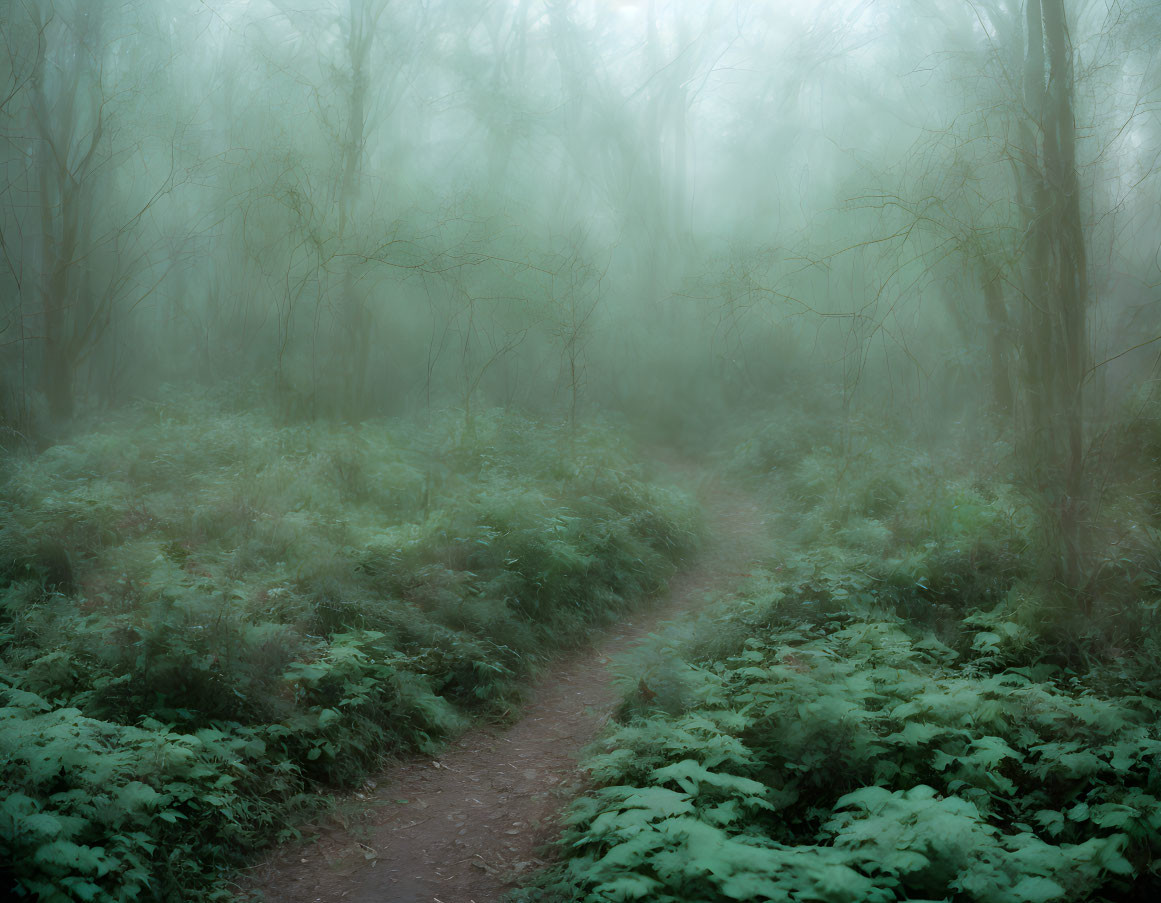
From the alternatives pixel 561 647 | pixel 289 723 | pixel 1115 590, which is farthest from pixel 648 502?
pixel 289 723

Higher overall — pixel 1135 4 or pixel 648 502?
pixel 1135 4

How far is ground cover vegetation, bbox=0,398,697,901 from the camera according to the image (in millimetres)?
3422

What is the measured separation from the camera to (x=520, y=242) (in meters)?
15.3

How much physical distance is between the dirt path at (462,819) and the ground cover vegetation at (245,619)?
218mm

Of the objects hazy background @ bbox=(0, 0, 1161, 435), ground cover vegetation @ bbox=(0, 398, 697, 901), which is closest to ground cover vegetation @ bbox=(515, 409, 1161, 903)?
ground cover vegetation @ bbox=(0, 398, 697, 901)

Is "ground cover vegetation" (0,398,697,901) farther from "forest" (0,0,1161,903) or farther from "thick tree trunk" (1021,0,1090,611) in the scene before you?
"thick tree trunk" (1021,0,1090,611)

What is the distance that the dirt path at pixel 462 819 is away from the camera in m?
3.72

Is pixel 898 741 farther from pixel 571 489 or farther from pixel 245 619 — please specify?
pixel 571 489

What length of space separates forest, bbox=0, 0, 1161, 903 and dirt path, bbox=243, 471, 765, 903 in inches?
1.3

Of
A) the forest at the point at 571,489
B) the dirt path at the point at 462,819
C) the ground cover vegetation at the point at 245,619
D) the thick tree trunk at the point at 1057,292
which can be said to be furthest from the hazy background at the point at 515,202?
the dirt path at the point at 462,819

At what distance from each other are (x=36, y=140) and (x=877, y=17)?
1664 cm

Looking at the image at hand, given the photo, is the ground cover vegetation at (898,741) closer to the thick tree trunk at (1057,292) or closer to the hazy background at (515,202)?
the thick tree trunk at (1057,292)

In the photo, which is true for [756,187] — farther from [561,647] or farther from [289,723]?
[289,723]

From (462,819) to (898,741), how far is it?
2.56 m
